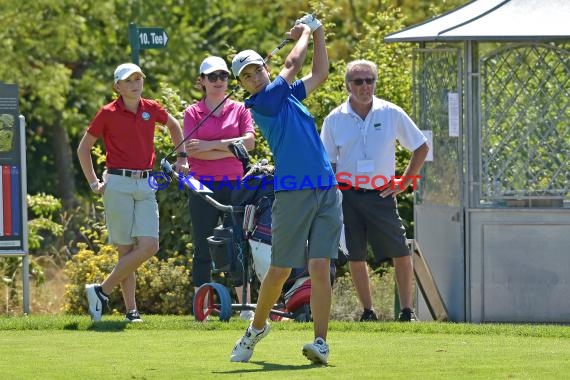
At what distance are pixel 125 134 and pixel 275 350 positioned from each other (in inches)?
106

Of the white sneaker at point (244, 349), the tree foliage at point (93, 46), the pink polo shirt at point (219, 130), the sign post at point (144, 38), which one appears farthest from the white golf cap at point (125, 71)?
the tree foliage at point (93, 46)

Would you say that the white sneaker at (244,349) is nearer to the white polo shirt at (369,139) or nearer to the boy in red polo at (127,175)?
the boy in red polo at (127,175)

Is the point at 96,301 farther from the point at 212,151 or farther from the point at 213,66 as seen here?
the point at 213,66

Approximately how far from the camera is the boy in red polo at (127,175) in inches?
460

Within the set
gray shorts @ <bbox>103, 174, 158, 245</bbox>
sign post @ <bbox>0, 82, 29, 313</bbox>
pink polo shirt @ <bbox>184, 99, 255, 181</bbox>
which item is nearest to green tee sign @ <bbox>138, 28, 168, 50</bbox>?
pink polo shirt @ <bbox>184, 99, 255, 181</bbox>

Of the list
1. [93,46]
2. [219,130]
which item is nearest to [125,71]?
[219,130]

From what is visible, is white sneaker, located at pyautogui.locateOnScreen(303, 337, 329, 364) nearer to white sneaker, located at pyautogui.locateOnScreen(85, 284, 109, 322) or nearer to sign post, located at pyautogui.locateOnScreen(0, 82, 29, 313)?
white sneaker, located at pyautogui.locateOnScreen(85, 284, 109, 322)

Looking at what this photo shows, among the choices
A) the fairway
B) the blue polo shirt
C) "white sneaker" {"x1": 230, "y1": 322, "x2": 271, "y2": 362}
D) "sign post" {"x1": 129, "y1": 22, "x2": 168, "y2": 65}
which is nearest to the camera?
the fairway

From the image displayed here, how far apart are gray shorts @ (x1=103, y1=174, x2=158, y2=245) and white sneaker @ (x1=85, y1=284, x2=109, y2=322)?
15.9 inches

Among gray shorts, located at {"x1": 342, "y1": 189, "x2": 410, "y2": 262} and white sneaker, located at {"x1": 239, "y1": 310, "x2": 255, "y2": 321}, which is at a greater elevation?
gray shorts, located at {"x1": 342, "y1": 189, "x2": 410, "y2": 262}

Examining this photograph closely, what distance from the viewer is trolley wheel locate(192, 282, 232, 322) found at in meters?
11.6

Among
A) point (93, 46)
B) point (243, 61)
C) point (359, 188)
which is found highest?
point (93, 46)

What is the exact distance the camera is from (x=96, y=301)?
1165cm

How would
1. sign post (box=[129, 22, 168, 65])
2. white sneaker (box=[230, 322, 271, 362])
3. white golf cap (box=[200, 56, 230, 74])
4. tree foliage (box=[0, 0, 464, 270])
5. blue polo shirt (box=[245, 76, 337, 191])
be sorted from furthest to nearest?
tree foliage (box=[0, 0, 464, 270]) → sign post (box=[129, 22, 168, 65]) → white golf cap (box=[200, 56, 230, 74]) → white sneaker (box=[230, 322, 271, 362]) → blue polo shirt (box=[245, 76, 337, 191])
